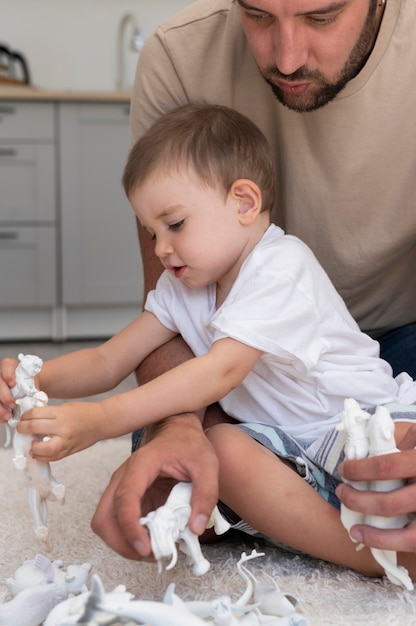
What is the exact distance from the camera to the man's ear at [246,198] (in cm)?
126

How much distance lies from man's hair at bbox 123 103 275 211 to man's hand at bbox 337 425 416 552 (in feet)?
1.36

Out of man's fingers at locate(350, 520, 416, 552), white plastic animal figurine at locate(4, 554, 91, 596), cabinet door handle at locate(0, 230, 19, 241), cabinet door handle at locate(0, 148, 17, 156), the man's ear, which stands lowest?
cabinet door handle at locate(0, 230, 19, 241)

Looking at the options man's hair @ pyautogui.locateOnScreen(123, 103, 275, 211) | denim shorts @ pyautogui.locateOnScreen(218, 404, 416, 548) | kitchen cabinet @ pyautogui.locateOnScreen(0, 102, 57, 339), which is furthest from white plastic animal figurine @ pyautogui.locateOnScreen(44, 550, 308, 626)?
kitchen cabinet @ pyautogui.locateOnScreen(0, 102, 57, 339)

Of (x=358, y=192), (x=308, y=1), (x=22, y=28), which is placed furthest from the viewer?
(x=22, y=28)

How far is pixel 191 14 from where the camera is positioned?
1.63 meters

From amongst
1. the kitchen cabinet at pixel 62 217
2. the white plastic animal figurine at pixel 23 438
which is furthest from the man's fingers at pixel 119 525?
the kitchen cabinet at pixel 62 217

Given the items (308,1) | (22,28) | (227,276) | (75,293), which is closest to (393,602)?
(227,276)

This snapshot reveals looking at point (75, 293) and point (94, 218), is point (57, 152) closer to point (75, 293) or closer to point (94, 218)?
point (94, 218)

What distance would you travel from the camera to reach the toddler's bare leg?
Result: 117 centimetres

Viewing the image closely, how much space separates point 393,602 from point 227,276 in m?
0.48

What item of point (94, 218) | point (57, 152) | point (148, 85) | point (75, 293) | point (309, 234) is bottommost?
point (75, 293)

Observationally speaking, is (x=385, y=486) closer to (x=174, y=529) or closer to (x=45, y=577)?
(x=174, y=529)

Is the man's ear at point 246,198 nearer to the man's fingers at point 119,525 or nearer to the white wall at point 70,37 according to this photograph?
the man's fingers at point 119,525

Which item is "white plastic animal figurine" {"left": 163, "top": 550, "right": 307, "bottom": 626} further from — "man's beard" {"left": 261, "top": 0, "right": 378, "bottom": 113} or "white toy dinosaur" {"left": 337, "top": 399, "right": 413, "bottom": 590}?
"man's beard" {"left": 261, "top": 0, "right": 378, "bottom": 113}
